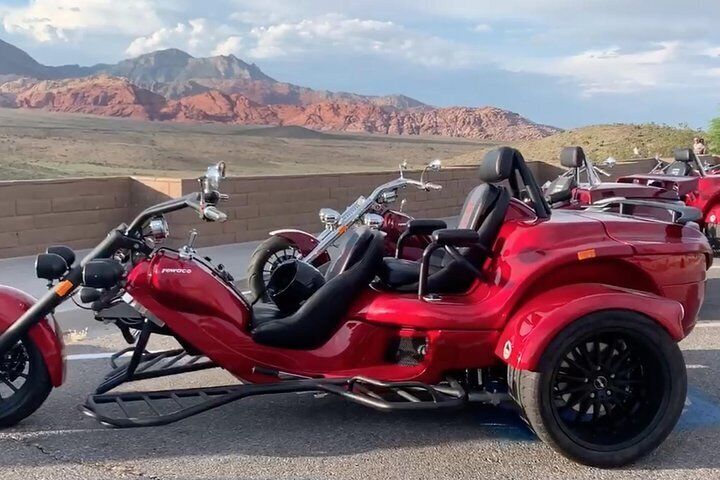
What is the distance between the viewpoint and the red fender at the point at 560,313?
4.17 metres

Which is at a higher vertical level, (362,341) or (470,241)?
(470,241)

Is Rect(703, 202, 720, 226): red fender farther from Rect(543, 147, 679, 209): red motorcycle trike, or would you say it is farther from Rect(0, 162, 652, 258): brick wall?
Rect(0, 162, 652, 258): brick wall

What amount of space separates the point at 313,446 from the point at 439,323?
0.89 m

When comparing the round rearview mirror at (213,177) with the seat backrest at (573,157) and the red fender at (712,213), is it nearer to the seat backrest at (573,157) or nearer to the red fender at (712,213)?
the seat backrest at (573,157)

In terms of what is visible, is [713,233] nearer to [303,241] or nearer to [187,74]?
[303,241]

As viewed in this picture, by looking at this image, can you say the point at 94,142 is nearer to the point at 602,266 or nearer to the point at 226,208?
the point at 226,208

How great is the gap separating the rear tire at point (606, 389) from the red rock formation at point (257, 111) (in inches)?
3022

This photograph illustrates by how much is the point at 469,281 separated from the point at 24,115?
72898mm

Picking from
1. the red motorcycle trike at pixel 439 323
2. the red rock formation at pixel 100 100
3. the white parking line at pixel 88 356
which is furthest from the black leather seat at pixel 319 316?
the red rock formation at pixel 100 100

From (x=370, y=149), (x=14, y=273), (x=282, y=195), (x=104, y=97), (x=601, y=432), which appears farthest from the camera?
(x=104, y=97)

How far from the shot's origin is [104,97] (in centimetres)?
8625

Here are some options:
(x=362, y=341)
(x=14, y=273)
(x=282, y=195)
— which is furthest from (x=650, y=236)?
(x=282, y=195)

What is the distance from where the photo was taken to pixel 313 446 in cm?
444

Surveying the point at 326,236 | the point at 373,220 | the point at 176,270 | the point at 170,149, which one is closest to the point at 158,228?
the point at 176,270
